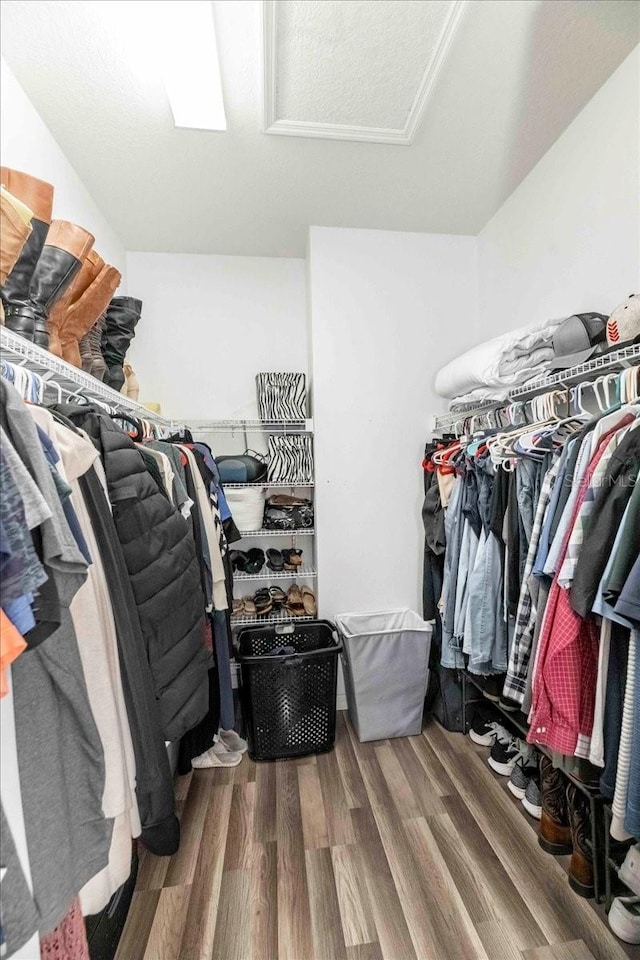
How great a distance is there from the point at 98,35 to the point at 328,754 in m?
2.89

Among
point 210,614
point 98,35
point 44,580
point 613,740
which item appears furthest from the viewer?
point 210,614

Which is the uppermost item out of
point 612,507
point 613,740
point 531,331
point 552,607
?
point 531,331

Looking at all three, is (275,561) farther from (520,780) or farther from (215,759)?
(520,780)

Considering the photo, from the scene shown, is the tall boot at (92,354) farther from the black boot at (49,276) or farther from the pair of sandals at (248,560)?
the pair of sandals at (248,560)

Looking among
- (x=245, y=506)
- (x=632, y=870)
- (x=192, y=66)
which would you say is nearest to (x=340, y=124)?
(x=192, y=66)

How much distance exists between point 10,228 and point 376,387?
1877mm

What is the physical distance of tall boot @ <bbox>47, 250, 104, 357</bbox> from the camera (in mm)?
1225

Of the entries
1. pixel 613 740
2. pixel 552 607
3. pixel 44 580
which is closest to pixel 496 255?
pixel 552 607

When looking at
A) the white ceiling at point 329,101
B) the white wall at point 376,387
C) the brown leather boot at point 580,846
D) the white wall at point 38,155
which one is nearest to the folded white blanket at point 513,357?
the white wall at point 376,387

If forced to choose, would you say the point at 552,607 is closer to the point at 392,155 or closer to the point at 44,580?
the point at 44,580

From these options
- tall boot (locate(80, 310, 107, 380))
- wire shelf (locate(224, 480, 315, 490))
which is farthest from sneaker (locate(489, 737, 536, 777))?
tall boot (locate(80, 310, 107, 380))

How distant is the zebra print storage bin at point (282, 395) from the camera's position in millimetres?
2455

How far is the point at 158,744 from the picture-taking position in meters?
0.88

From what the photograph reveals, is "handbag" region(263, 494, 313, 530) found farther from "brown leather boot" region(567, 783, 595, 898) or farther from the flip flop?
"brown leather boot" region(567, 783, 595, 898)
